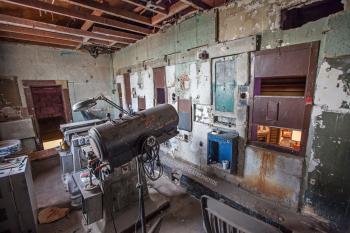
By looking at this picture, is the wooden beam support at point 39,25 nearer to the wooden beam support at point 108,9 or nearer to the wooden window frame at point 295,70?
the wooden beam support at point 108,9

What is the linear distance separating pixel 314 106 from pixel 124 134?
2.30 m

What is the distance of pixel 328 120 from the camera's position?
6.72 ft

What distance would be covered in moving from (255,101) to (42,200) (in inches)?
163

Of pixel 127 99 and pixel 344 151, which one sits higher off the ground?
pixel 127 99

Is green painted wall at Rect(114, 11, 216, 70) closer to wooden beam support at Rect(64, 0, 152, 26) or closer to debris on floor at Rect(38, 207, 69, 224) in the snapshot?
wooden beam support at Rect(64, 0, 152, 26)

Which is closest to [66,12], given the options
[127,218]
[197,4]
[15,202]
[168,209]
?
[197,4]

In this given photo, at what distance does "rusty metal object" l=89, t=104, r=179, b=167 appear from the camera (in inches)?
72.5

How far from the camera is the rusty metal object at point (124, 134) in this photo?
6.04 ft

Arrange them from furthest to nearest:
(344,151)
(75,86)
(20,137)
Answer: (75,86), (20,137), (344,151)

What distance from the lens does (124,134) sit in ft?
6.37

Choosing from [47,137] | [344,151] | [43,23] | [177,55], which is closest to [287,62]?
[344,151]

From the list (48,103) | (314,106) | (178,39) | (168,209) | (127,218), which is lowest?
(168,209)

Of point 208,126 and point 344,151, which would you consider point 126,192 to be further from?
point 344,151

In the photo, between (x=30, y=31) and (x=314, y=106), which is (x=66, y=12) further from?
(x=314, y=106)
